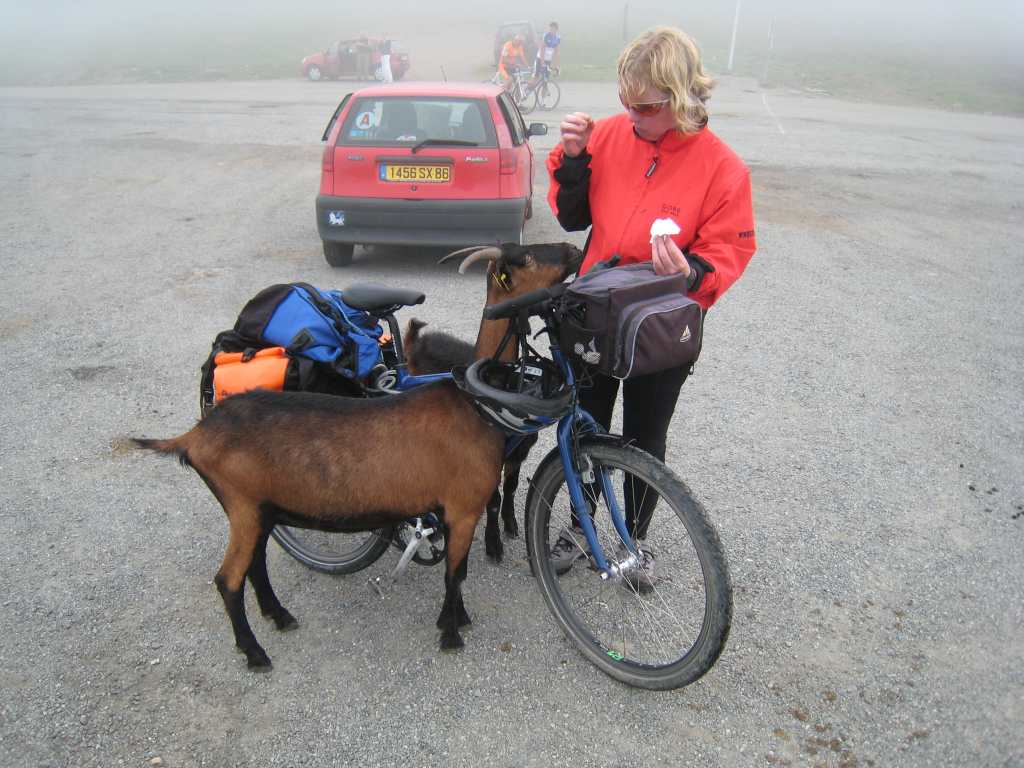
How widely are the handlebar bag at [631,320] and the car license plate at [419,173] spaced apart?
509 cm

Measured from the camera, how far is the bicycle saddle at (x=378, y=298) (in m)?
3.12

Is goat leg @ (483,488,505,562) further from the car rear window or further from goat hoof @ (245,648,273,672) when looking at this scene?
the car rear window

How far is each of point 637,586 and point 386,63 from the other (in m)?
24.6

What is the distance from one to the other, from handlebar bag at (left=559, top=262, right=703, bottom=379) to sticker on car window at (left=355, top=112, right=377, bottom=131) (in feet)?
18.2

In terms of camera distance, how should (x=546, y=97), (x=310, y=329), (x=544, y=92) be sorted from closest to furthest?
(x=310, y=329) → (x=544, y=92) → (x=546, y=97)

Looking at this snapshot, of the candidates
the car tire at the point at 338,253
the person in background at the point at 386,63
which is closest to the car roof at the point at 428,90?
the car tire at the point at 338,253

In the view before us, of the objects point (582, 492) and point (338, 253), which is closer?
point (582, 492)

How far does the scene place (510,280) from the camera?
2.73 m

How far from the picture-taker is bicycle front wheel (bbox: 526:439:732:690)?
8.26 feet

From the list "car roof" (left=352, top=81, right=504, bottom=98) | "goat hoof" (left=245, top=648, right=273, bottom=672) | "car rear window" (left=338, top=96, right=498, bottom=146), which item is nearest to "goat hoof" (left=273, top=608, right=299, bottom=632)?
"goat hoof" (left=245, top=648, right=273, bottom=672)

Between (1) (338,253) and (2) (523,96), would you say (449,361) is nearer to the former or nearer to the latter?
(1) (338,253)

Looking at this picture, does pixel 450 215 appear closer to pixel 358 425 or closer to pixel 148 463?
pixel 148 463

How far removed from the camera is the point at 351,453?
2.67 metres

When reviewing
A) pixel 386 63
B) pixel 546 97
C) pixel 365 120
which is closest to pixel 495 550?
pixel 365 120
